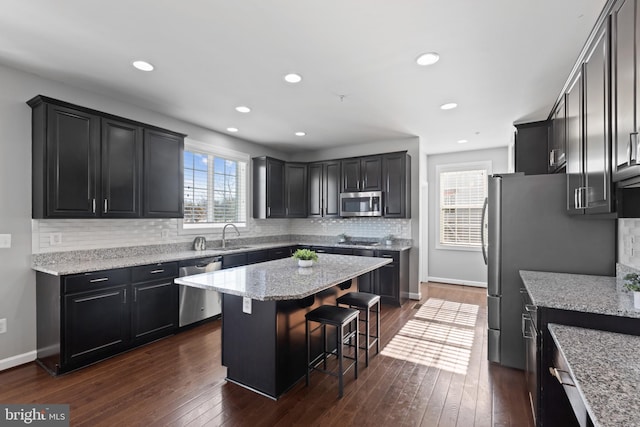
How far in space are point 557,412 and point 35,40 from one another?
4.30 meters

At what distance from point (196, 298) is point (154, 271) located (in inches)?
27.0

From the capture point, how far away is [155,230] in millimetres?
4016

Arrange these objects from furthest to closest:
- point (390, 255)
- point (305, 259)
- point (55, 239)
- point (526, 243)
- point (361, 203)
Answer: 1. point (361, 203)
2. point (390, 255)
3. point (55, 239)
4. point (305, 259)
5. point (526, 243)

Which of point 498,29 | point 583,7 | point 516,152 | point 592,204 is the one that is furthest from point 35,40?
point 516,152

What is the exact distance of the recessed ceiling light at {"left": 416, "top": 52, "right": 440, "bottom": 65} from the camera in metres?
2.59

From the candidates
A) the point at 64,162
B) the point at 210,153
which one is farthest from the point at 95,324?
the point at 210,153

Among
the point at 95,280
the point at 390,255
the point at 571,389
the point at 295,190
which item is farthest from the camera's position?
the point at 295,190

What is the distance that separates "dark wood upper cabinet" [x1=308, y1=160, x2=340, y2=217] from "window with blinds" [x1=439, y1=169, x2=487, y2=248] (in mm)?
2387

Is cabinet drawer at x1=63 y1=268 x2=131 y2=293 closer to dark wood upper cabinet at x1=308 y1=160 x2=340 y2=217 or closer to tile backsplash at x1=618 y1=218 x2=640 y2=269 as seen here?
dark wood upper cabinet at x1=308 y1=160 x2=340 y2=217

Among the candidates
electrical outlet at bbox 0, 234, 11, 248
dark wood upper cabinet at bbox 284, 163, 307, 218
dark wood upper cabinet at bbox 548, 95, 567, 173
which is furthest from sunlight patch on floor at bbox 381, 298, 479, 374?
electrical outlet at bbox 0, 234, 11, 248

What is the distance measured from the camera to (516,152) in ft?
12.8

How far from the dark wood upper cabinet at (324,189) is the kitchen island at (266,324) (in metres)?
3.10

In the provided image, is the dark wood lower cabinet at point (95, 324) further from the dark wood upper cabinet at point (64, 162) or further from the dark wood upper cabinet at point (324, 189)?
the dark wood upper cabinet at point (324, 189)

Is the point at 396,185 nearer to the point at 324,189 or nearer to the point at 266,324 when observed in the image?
the point at 324,189
